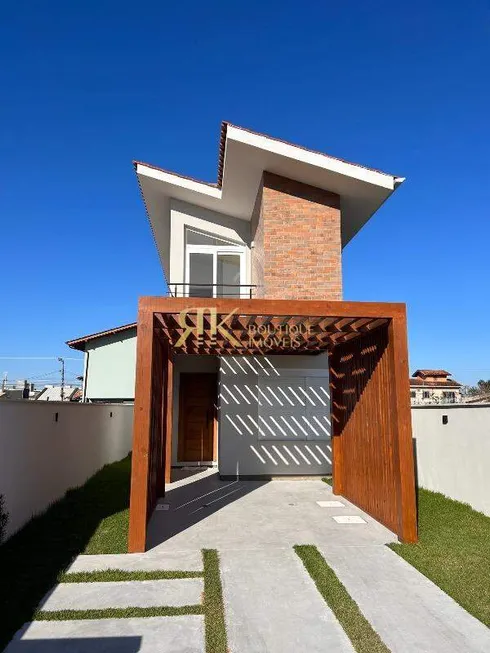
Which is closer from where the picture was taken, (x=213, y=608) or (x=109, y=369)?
(x=213, y=608)

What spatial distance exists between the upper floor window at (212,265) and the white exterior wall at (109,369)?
10796 mm

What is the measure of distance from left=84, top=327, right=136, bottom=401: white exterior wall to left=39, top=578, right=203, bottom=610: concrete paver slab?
1819 cm

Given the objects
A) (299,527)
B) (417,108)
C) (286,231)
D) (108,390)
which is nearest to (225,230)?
(286,231)

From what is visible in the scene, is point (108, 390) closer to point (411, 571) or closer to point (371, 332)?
point (371, 332)

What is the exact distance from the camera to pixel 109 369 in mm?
22703

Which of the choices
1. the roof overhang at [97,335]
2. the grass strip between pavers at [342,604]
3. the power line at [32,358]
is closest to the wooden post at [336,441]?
the grass strip between pavers at [342,604]

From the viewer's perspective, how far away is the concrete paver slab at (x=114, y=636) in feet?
11.7

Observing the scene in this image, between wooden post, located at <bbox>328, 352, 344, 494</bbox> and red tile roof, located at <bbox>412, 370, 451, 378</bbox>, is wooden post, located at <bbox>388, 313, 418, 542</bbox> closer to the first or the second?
wooden post, located at <bbox>328, 352, 344, 494</bbox>

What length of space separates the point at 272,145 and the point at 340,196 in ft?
7.73

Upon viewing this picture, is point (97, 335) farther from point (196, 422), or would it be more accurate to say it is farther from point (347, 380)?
point (347, 380)

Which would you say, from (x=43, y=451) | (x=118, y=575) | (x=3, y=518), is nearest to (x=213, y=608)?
(x=118, y=575)

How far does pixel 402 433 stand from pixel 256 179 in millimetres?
7600

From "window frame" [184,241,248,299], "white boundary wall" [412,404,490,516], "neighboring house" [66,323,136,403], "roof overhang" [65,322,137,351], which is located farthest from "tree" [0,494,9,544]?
"neighboring house" [66,323,136,403]

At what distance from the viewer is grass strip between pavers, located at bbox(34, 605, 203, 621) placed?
407 cm
